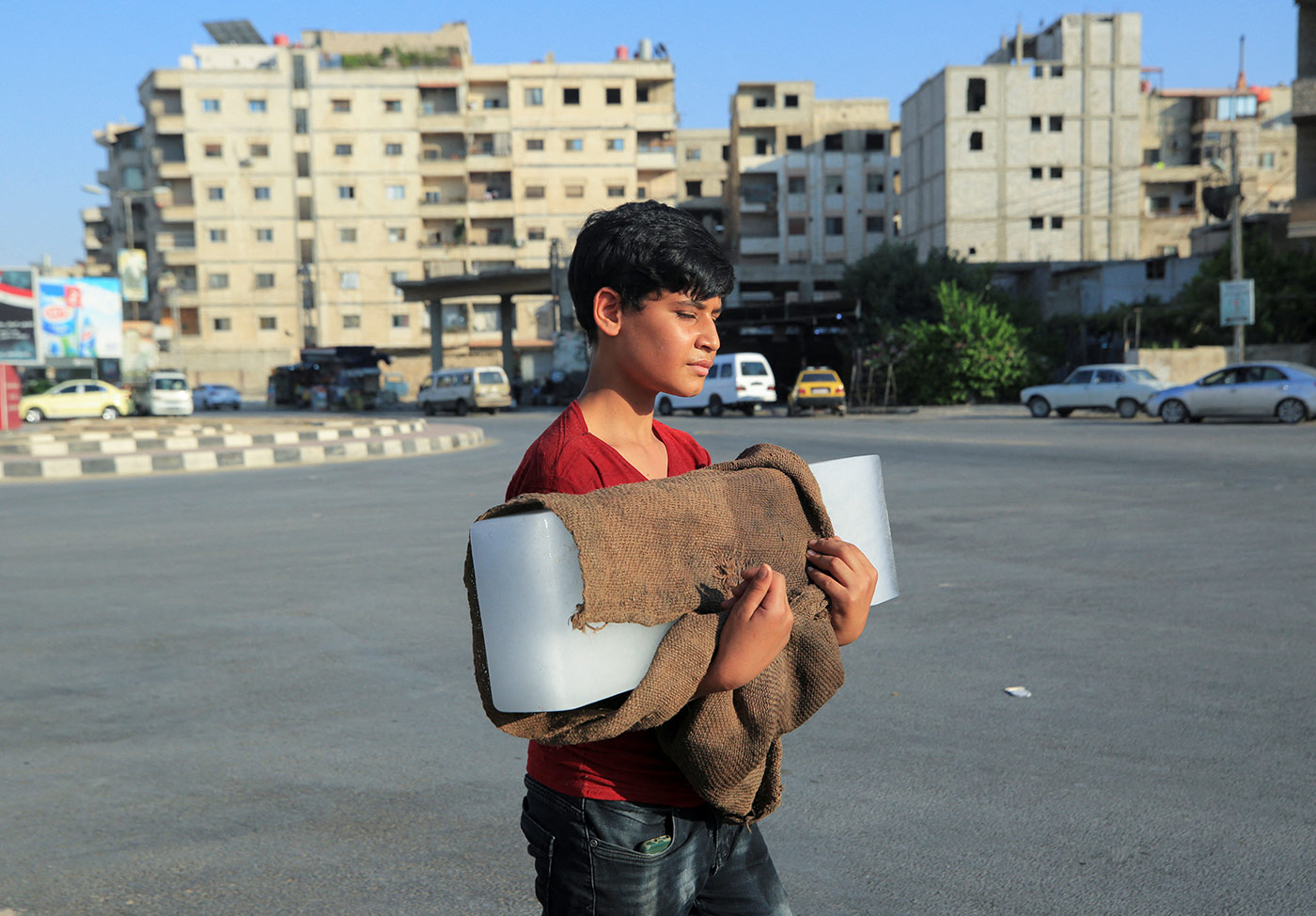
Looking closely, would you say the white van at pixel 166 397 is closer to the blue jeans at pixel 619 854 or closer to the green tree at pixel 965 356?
the green tree at pixel 965 356

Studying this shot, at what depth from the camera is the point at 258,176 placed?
71.8 metres

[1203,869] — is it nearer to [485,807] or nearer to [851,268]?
[485,807]

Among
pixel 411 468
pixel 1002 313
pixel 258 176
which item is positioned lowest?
pixel 411 468

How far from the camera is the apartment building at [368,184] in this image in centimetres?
7088

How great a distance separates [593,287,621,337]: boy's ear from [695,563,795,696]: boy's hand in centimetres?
43

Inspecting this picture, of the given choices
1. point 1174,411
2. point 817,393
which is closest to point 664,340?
point 1174,411

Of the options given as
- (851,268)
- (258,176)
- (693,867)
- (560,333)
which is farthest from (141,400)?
(693,867)

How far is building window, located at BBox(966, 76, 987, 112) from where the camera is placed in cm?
6284

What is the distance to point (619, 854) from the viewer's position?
1.54 m

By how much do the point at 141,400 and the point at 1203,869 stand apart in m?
42.5

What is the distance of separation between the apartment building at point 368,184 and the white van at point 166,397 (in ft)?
98.5

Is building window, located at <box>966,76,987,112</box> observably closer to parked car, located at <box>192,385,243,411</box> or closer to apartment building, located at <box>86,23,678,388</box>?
apartment building, located at <box>86,23,678,388</box>

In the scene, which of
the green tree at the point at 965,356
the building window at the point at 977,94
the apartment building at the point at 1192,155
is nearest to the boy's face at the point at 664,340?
the green tree at the point at 965,356

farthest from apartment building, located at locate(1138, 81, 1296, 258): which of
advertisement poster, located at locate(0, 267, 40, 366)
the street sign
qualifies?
advertisement poster, located at locate(0, 267, 40, 366)
